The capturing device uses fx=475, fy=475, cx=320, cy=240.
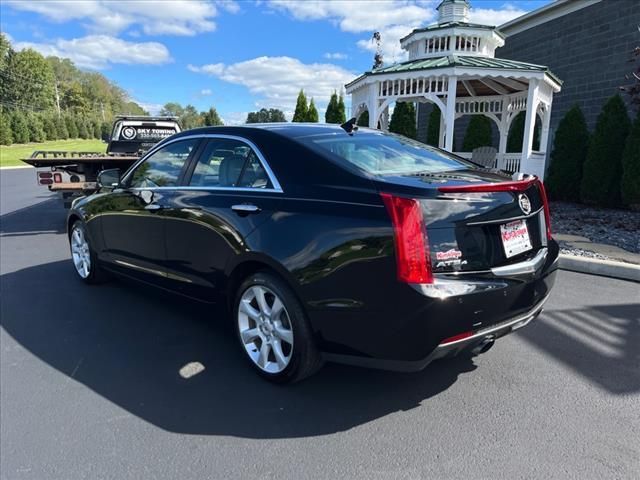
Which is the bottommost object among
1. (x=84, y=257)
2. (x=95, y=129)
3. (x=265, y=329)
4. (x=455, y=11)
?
(x=84, y=257)

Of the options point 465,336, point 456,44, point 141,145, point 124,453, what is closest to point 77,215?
point 124,453

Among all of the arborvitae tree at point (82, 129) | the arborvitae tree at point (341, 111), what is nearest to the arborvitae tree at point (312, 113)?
the arborvitae tree at point (341, 111)

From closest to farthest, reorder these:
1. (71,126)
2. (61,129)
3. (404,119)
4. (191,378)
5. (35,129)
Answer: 1. (191,378)
2. (404,119)
3. (35,129)
4. (61,129)
5. (71,126)

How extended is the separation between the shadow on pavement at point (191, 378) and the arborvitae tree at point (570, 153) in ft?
31.9

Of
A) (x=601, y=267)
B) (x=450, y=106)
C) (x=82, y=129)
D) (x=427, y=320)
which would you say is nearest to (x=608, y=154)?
(x=450, y=106)

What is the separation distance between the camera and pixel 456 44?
35.9 ft

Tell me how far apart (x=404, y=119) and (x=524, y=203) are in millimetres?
15430

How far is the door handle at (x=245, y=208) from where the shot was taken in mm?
3098

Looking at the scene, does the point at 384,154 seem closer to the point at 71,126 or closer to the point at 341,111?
the point at 341,111

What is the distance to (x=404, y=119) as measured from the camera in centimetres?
1759

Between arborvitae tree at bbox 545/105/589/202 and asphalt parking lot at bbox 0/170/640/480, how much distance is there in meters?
8.02

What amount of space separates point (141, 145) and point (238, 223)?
32.1ft

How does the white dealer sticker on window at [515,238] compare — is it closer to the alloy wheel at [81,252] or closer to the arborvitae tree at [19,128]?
the alloy wheel at [81,252]

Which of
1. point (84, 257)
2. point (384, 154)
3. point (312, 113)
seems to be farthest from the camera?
point (312, 113)
